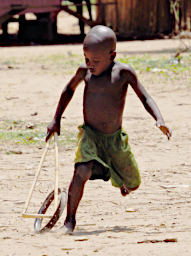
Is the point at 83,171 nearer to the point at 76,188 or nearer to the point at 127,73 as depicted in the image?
the point at 76,188

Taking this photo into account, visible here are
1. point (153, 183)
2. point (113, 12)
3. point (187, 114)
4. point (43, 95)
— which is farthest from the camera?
point (113, 12)

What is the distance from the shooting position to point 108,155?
402cm

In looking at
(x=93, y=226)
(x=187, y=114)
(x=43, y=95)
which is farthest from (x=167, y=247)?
(x=43, y=95)

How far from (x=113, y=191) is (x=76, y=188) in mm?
1247

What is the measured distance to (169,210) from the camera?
4.41m

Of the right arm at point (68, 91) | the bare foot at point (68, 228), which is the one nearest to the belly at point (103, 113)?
the right arm at point (68, 91)

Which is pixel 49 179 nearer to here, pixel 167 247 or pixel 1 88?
pixel 167 247

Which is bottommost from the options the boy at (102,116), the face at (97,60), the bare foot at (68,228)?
the bare foot at (68,228)

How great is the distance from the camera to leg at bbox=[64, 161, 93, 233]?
384cm

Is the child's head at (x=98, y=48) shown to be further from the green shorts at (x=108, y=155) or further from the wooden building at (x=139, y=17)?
the wooden building at (x=139, y=17)

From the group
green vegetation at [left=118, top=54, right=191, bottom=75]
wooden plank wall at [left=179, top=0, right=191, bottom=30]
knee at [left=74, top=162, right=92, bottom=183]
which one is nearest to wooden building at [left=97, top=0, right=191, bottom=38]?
wooden plank wall at [left=179, top=0, right=191, bottom=30]

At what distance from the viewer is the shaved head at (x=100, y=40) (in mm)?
3816

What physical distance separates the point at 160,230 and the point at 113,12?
60.2ft

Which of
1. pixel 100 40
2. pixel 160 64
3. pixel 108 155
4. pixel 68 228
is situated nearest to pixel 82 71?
pixel 100 40
